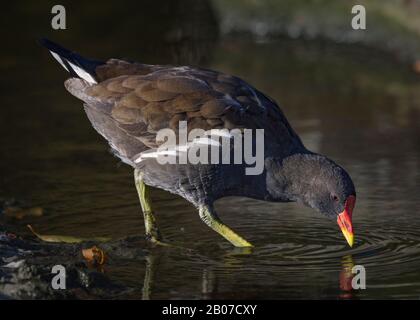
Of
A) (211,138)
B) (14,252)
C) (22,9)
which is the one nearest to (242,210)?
(211,138)

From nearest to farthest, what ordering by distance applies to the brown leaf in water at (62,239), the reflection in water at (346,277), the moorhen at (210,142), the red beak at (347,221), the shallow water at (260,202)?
the reflection in water at (346,277) < the shallow water at (260,202) < the red beak at (347,221) < the moorhen at (210,142) < the brown leaf in water at (62,239)

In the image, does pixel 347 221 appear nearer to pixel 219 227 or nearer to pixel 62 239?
pixel 219 227

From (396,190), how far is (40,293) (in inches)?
133

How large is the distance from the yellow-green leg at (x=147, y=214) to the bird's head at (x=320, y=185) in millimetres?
868

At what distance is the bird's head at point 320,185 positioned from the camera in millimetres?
6770

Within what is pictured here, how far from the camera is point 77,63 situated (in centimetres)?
734

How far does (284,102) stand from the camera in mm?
10977

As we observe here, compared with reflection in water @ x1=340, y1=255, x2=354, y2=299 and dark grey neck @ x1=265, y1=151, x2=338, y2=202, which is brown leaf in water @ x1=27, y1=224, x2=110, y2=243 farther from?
reflection in water @ x1=340, y1=255, x2=354, y2=299

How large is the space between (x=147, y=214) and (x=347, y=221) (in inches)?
56.3

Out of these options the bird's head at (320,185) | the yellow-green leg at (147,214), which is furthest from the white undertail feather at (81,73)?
the bird's head at (320,185)

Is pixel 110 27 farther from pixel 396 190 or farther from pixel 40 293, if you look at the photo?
pixel 40 293

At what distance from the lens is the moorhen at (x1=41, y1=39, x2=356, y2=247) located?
6852 mm

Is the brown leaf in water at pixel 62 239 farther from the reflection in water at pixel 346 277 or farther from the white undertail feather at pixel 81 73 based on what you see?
the reflection in water at pixel 346 277
